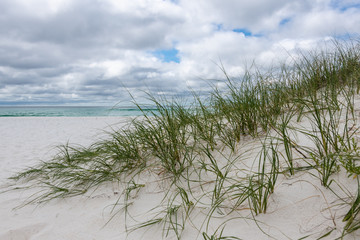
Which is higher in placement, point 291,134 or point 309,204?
point 291,134

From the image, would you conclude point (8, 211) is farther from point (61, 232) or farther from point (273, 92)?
point (273, 92)

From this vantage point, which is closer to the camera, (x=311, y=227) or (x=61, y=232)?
(x=311, y=227)

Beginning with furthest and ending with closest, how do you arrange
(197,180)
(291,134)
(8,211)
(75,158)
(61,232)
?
1. (75,158)
2. (8,211)
3. (291,134)
4. (197,180)
5. (61,232)

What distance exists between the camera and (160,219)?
1.49 meters

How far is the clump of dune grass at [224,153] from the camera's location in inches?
56.7

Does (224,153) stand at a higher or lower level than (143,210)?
higher

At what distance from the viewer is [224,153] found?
208cm

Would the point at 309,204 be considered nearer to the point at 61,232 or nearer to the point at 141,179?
the point at 141,179

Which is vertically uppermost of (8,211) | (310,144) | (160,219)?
(310,144)

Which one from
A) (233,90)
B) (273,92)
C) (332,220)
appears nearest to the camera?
(332,220)

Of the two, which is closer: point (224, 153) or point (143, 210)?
point (143, 210)

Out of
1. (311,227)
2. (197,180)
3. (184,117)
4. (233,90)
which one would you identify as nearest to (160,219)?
(197,180)

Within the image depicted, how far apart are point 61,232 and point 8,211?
831mm

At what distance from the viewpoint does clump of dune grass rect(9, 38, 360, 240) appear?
1.44 m
